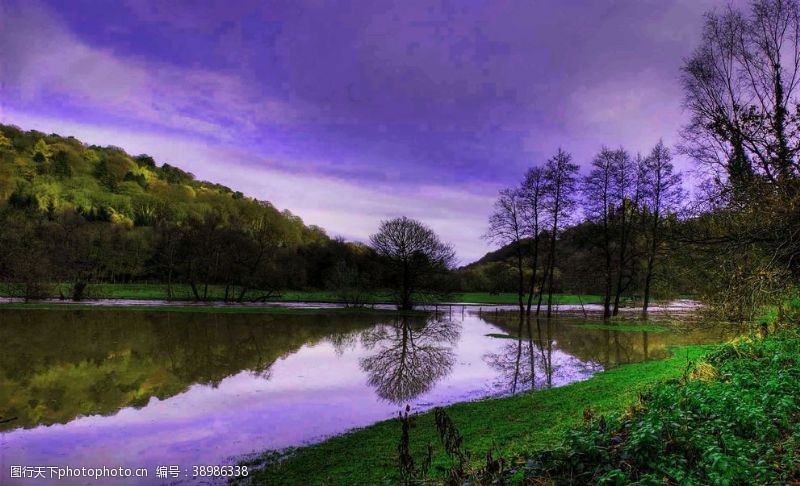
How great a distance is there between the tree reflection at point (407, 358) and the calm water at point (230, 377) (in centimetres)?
7

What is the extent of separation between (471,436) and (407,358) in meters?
12.0

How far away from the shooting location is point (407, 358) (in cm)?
2111

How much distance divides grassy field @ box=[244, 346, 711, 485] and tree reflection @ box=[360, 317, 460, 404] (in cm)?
324

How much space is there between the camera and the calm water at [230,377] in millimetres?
9875

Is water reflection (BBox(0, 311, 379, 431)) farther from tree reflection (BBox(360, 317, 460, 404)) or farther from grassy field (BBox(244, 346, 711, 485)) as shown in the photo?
grassy field (BBox(244, 346, 711, 485))

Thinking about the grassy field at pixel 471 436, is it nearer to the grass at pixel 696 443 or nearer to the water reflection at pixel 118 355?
the grass at pixel 696 443

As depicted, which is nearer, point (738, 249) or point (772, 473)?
point (772, 473)

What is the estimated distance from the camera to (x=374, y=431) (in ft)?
33.1

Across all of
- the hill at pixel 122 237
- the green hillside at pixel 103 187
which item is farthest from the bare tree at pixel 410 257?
the green hillside at pixel 103 187

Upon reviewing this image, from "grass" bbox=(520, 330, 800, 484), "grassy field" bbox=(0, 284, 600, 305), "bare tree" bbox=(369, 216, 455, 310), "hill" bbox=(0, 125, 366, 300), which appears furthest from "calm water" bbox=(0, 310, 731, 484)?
"hill" bbox=(0, 125, 366, 300)

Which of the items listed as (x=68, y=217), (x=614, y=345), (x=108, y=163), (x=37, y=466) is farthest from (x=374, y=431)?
(x=108, y=163)

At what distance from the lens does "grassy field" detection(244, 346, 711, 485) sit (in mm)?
7617

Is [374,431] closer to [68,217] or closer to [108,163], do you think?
[68,217]

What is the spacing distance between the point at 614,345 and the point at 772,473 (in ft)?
71.8
